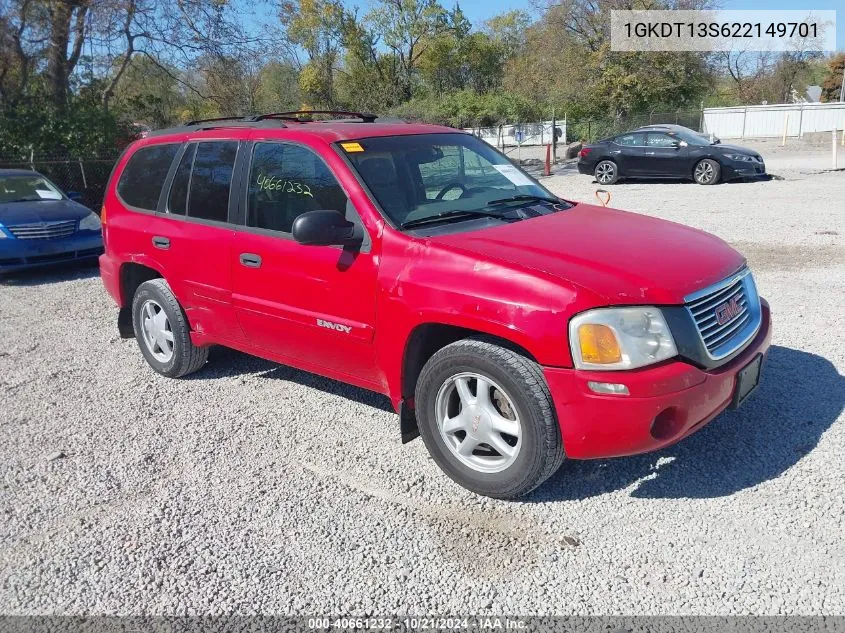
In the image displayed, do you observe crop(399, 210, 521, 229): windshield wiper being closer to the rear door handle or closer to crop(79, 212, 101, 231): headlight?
the rear door handle

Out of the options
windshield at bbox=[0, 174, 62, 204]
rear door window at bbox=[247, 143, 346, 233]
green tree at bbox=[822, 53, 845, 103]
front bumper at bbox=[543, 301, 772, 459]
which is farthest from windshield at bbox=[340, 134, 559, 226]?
green tree at bbox=[822, 53, 845, 103]

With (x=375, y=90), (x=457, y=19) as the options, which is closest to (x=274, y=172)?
(x=375, y=90)

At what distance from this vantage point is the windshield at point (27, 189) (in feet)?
32.2

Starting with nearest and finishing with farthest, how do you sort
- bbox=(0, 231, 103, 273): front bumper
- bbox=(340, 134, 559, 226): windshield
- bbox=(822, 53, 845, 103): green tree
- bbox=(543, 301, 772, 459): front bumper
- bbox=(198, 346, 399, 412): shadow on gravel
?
bbox=(543, 301, 772, 459): front bumper < bbox=(340, 134, 559, 226): windshield < bbox=(198, 346, 399, 412): shadow on gravel < bbox=(0, 231, 103, 273): front bumper < bbox=(822, 53, 845, 103): green tree

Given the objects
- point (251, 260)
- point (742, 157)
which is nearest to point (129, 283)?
point (251, 260)

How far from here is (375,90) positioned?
5397cm

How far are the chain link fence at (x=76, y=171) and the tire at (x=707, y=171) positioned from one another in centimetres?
1388

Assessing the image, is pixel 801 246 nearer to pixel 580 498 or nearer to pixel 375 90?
pixel 580 498

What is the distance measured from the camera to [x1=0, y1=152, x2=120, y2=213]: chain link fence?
1482cm

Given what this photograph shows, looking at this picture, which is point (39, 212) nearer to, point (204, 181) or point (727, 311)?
point (204, 181)

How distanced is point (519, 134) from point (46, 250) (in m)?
28.8

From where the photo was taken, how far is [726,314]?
343cm

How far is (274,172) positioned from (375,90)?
172 feet

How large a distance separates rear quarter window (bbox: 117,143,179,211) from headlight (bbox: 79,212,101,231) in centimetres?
467
